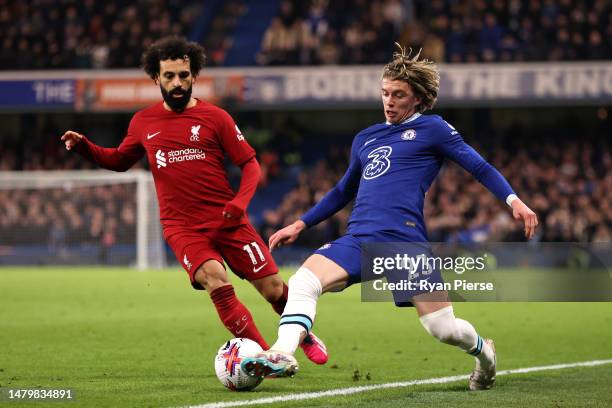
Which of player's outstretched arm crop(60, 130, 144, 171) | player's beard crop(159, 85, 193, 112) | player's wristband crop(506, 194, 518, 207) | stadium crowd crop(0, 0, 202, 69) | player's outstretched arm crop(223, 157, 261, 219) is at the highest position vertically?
stadium crowd crop(0, 0, 202, 69)

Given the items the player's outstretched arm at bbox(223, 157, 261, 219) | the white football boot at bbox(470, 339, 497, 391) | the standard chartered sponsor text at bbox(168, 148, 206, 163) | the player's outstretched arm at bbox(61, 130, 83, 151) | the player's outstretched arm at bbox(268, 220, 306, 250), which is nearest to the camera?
the player's outstretched arm at bbox(268, 220, 306, 250)

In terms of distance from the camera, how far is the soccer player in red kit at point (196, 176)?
8117mm

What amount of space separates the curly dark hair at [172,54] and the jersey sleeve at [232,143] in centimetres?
50

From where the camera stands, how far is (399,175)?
7004 mm

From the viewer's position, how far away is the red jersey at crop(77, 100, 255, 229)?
8.31 metres

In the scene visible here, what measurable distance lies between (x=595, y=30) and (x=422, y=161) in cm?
2293

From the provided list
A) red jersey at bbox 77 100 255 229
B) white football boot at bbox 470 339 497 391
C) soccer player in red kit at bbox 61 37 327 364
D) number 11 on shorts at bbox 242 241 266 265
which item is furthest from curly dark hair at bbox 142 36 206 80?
white football boot at bbox 470 339 497 391

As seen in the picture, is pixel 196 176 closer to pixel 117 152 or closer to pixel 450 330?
pixel 117 152

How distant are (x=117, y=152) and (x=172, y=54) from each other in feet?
2.76

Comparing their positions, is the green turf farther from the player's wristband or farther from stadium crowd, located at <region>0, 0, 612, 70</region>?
stadium crowd, located at <region>0, 0, 612, 70</region>

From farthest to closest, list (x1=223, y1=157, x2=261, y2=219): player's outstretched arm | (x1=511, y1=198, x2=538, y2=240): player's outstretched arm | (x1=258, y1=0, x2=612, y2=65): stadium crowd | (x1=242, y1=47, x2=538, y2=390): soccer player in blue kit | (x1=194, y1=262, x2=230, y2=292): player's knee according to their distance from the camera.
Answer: (x1=258, y1=0, x2=612, y2=65): stadium crowd → (x1=194, y1=262, x2=230, y2=292): player's knee → (x1=223, y1=157, x2=261, y2=219): player's outstretched arm → (x1=242, y1=47, x2=538, y2=390): soccer player in blue kit → (x1=511, y1=198, x2=538, y2=240): player's outstretched arm

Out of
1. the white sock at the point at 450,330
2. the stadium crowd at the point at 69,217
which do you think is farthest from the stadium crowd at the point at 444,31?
the white sock at the point at 450,330

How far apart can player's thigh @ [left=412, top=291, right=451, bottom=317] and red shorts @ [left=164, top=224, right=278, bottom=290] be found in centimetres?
172

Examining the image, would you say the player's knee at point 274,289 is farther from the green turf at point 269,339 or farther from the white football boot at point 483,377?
the white football boot at point 483,377
